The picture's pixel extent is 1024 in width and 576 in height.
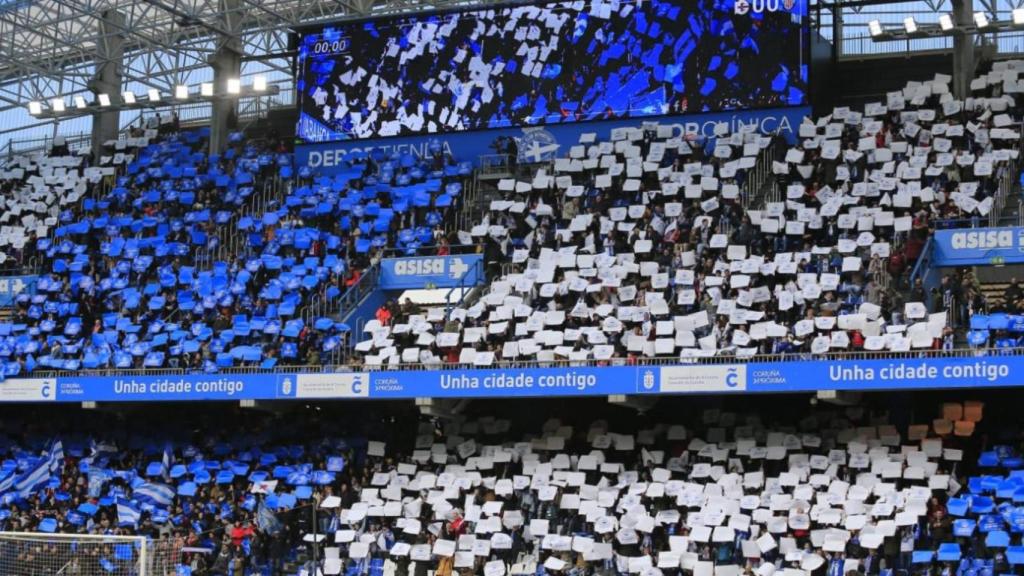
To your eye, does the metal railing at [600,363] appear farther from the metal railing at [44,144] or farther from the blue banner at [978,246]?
the metal railing at [44,144]

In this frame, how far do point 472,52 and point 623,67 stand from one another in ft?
11.3

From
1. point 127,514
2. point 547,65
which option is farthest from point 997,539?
point 127,514

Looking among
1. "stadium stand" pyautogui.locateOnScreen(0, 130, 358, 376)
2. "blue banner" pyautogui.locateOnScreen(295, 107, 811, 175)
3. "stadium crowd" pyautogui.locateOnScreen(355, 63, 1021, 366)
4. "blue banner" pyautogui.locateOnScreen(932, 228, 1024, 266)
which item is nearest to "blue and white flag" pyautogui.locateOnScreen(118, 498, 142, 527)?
"stadium stand" pyautogui.locateOnScreen(0, 130, 358, 376)

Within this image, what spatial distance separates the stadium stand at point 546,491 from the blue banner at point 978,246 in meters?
2.88

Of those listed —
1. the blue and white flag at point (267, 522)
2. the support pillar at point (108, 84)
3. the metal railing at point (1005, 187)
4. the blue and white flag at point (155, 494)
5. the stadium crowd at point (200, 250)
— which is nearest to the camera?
the blue and white flag at point (267, 522)

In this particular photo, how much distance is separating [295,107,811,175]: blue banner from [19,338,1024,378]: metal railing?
7.08m

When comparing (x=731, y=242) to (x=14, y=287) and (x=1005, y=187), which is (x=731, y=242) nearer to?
(x=1005, y=187)

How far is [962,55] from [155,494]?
17428mm

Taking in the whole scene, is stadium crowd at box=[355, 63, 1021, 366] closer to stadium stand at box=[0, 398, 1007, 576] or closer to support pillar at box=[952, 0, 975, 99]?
support pillar at box=[952, 0, 975, 99]

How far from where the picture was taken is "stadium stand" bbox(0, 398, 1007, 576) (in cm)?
2489

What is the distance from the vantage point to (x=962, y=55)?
32.4 metres

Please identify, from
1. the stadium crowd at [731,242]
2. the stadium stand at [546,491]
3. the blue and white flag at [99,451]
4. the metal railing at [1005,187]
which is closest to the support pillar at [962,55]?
the stadium crowd at [731,242]

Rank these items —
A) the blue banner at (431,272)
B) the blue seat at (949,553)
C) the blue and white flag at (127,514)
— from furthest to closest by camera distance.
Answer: the blue banner at (431,272)
the blue and white flag at (127,514)
the blue seat at (949,553)

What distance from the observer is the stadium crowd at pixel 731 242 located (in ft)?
88.6
